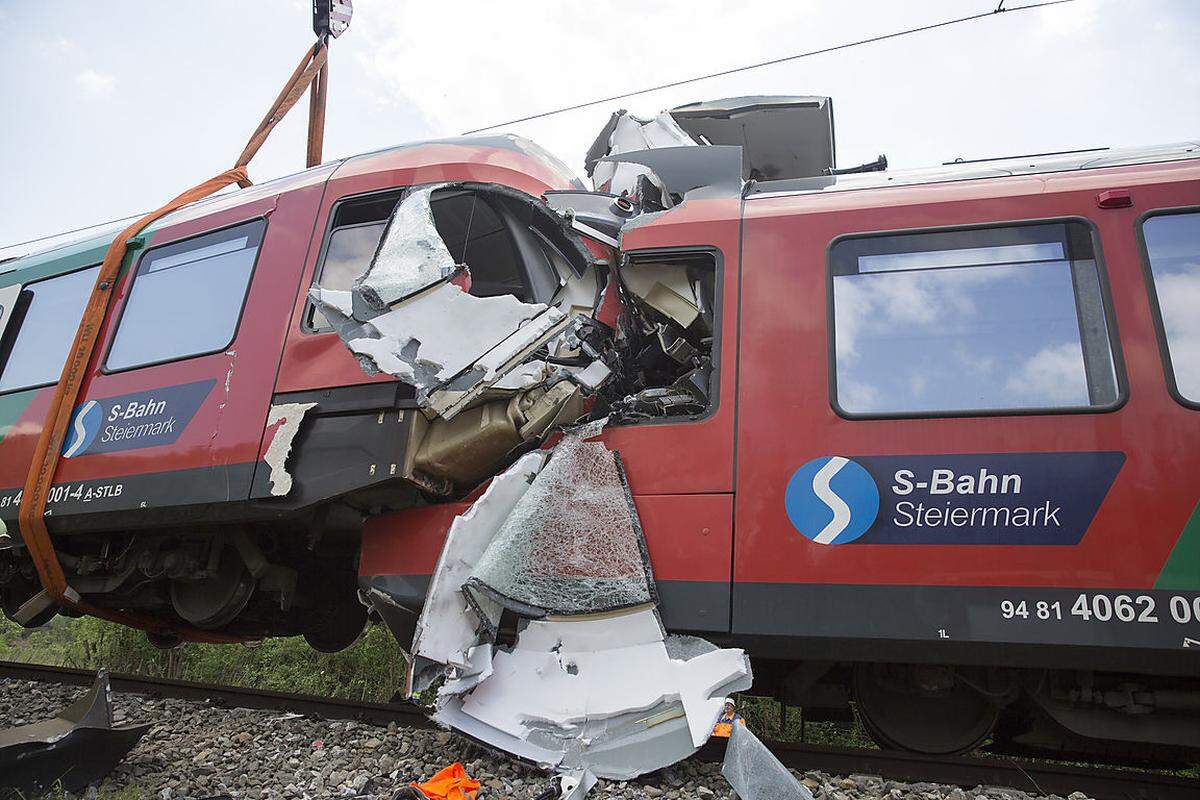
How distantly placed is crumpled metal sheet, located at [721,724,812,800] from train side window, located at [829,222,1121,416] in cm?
134

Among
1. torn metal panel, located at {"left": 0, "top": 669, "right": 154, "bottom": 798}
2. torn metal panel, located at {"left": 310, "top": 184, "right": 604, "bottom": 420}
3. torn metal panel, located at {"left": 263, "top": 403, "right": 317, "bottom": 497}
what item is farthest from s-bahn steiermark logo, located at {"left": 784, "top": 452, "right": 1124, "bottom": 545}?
torn metal panel, located at {"left": 0, "top": 669, "right": 154, "bottom": 798}

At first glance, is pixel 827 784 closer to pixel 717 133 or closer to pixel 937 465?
pixel 937 465

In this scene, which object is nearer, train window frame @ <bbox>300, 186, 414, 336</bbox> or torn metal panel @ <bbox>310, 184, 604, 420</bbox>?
torn metal panel @ <bbox>310, 184, 604, 420</bbox>

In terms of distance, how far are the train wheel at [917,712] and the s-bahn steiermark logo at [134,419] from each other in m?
3.64

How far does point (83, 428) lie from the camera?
463 cm

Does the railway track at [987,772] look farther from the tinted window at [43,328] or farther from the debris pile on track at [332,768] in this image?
the tinted window at [43,328]

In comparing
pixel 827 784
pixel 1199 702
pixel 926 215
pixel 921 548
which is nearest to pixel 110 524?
pixel 827 784

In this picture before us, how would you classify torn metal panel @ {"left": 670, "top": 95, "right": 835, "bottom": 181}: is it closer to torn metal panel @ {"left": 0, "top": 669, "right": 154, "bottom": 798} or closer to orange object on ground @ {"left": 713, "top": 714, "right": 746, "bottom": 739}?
orange object on ground @ {"left": 713, "top": 714, "right": 746, "bottom": 739}

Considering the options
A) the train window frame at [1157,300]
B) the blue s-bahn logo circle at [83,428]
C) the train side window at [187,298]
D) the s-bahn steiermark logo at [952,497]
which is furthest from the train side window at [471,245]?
the train window frame at [1157,300]

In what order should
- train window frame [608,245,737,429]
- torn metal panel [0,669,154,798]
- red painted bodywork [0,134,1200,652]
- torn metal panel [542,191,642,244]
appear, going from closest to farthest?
red painted bodywork [0,134,1200,652], torn metal panel [0,669,154,798], train window frame [608,245,737,429], torn metal panel [542,191,642,244]

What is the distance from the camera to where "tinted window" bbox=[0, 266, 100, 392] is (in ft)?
17.0

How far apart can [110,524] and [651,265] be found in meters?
3.25

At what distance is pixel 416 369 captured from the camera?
11.6 feet

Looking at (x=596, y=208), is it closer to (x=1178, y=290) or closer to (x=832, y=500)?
(x=832, y=500)
